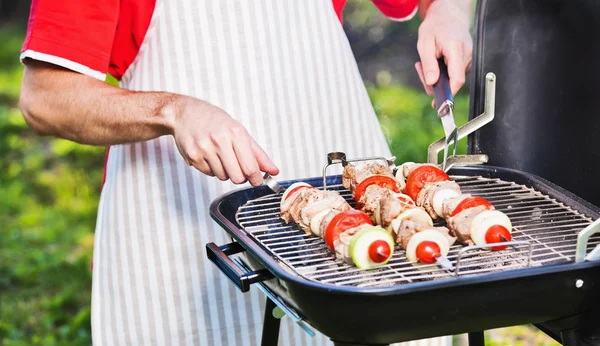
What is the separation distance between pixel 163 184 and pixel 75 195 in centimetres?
337

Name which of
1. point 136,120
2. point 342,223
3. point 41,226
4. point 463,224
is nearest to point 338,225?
point 342,223

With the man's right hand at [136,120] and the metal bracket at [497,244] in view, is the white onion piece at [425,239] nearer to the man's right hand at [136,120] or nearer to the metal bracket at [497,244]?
the metal bracket at [497,244]

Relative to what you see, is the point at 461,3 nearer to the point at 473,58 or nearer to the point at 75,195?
the point at 473,58

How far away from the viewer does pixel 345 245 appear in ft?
5.04

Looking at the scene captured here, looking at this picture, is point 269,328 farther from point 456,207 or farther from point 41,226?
point 41,226

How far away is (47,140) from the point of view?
229 inches

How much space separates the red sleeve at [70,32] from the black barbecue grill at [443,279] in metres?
0.54

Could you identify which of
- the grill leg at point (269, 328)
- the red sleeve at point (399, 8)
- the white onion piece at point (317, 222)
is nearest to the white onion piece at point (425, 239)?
the white onion piece at point (317, 222)

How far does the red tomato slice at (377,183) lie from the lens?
1881mm

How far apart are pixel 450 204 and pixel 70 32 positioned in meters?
1.02

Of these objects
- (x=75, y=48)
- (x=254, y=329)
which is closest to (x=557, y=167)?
(x=254, y=329)

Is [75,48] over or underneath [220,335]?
over

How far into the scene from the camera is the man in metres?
2.23

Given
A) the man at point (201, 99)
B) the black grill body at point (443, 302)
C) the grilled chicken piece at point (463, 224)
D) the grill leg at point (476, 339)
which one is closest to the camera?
the black grill body at point (443, 302)
